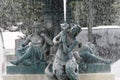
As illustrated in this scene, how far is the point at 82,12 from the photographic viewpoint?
15969 mm

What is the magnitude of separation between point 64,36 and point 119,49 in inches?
431

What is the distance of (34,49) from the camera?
915 centimetres

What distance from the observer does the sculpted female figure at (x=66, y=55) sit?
26.5 feet

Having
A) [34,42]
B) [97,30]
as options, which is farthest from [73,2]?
[97,30]

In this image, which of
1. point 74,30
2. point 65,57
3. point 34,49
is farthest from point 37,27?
point 74,30

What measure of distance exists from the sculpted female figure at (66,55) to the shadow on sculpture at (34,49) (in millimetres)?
955

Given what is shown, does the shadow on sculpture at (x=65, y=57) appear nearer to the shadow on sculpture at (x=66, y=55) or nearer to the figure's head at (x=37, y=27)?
the shadow on sculpture at (x=66, y=55)

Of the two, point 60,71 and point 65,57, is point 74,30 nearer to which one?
point 65,57

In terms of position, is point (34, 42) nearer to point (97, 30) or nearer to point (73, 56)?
point (73, 56)

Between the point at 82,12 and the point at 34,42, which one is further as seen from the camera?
the point at 82,12

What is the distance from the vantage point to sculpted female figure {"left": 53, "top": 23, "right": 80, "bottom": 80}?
807 cm

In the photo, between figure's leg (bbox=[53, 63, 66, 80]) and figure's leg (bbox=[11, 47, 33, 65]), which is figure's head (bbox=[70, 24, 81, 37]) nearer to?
figure's leg (bbox=[53, 63, 66, 80])

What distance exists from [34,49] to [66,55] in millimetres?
1109

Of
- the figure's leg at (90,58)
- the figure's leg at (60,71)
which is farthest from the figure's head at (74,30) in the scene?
the figure's leg at (90,58)
